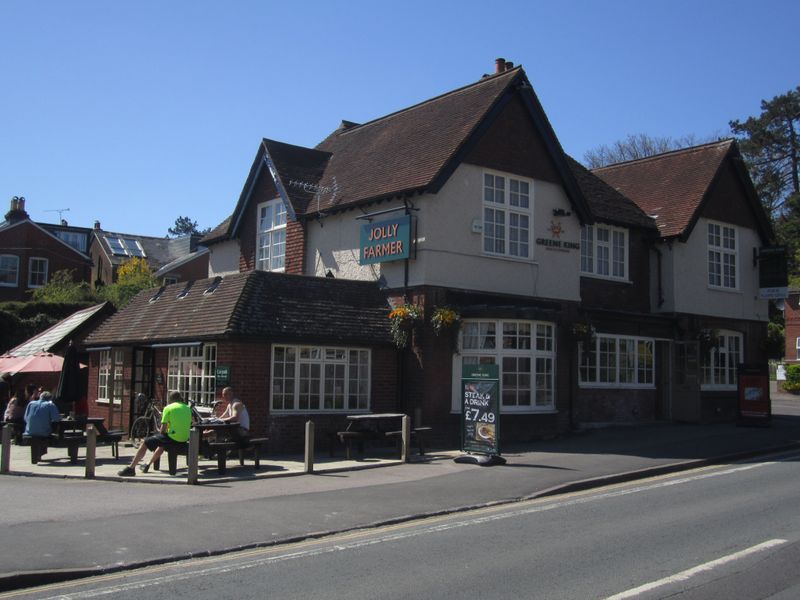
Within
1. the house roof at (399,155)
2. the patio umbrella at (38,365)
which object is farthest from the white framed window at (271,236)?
the patio umbrella at (38,365)

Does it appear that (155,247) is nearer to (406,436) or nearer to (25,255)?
(25,255)

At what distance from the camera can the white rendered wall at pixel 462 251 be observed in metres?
18.9

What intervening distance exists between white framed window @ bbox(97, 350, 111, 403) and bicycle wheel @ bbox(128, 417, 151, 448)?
1902mm

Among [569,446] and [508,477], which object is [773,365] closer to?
[569,446]

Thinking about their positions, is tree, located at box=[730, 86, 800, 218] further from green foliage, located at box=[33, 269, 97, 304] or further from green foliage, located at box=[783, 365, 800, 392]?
green foliage, located at box=[33, 269, 97, 304]

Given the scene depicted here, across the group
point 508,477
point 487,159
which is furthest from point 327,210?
point 508,477

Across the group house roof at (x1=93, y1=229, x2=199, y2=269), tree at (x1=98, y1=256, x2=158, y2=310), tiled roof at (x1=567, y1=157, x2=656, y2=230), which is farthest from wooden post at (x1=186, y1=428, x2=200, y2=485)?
house roof at (x1=93, y1=229, x2=199, y2=269)

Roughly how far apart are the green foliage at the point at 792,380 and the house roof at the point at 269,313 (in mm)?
31952

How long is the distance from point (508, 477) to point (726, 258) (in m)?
16.3

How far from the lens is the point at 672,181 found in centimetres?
2697

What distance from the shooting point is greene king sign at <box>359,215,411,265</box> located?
1884 cm

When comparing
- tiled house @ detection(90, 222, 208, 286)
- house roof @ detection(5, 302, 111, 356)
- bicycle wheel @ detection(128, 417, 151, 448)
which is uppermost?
tiled house @ detection(90, 222, 208, 286)

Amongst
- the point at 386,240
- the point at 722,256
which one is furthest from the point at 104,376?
the point at 722,256

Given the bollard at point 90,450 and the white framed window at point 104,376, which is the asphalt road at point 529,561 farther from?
the white framed window at point 104,376
